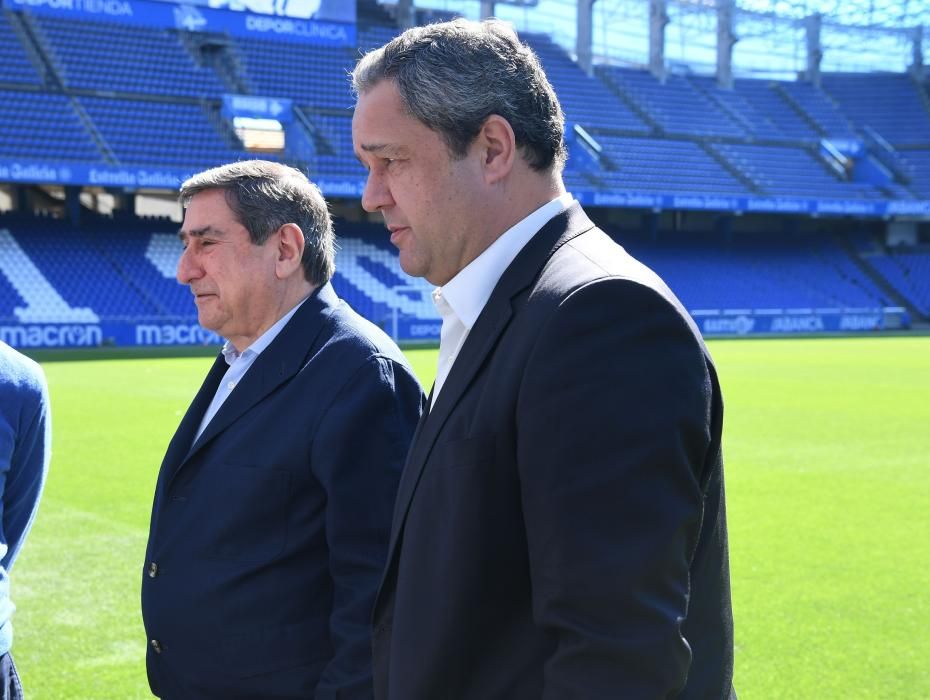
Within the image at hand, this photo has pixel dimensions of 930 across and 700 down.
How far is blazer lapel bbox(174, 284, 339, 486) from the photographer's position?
106 inches

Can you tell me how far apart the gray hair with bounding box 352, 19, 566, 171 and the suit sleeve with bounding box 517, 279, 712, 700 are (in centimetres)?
42

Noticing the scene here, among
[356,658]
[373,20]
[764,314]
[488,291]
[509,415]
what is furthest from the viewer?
[373,20]

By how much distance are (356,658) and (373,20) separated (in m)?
44.6

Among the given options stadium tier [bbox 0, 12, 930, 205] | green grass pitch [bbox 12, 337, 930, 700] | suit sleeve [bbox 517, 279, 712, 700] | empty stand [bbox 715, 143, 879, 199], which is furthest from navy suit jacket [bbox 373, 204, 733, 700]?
empty stand [bbox 715, 143, 879, 199]

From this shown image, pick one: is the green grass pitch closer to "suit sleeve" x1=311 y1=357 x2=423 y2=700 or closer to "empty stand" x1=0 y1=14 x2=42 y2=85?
"suit sleeve" x1=311 y1=357 x2=423 y2=700

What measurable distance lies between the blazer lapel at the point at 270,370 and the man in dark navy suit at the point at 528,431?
2.77ft

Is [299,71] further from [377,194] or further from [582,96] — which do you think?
[377,194]

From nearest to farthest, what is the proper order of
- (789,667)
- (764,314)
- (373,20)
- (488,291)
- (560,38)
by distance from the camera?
(488,291), (789,667), (764,314), (373,20), (560,38)

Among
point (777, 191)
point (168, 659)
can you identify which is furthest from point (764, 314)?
point (168, 659)

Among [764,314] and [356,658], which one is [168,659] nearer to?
[356,658]

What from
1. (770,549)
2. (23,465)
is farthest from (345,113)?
(23,465)

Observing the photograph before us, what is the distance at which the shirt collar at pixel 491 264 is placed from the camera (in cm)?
182

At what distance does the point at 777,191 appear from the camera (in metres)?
45.6

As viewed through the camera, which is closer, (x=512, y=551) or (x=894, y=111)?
(x=512, y=551)
